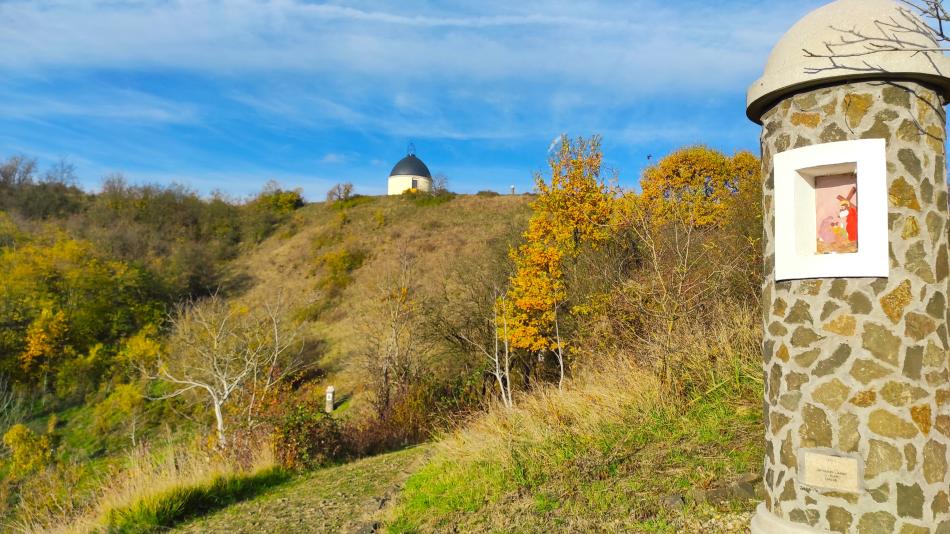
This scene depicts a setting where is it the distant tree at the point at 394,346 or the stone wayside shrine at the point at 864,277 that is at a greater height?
the stone wayside shrine at the point at 864,277

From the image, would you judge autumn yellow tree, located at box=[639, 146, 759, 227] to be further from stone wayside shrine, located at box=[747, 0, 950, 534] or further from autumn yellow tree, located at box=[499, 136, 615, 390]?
stone wayside shrine, located at box=[747, 0, 950, 534]

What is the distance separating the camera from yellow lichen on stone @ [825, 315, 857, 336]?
3768 millimetres

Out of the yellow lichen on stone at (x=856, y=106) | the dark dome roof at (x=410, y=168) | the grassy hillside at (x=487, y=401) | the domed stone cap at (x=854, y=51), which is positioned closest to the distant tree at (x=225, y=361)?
the grassy hillside at (x=487, y=401)

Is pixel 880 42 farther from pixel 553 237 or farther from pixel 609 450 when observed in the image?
pixel 553 237

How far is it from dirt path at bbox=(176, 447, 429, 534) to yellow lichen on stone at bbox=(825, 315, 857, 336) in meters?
4.19

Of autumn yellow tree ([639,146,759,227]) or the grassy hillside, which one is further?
autumn yellow tree ([639,146,759,227])

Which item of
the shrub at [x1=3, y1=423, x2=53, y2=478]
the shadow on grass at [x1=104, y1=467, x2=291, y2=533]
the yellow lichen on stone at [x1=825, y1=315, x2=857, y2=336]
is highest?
the yellow lichen on stone at [x1=825, y1=315, x2=857, y2=336]

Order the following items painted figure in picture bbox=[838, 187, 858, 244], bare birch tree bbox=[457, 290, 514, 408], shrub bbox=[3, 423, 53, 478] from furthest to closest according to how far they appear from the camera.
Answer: shrub bbox=[3, 423, 53, 478], bare birch tree bbox=[457, 290, 514, 408], painted figure in picture bbox=[838, 187, 858, 244]

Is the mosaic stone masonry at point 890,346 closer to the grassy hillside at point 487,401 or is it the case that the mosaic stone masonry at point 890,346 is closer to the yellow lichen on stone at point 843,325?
the yellow lichen on stone at point 843,325

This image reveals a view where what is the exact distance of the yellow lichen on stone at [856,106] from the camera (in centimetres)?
380

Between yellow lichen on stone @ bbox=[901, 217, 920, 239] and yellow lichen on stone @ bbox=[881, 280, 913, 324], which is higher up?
yellow lichen on stone @ bbox=[901, 217, 920, 239]

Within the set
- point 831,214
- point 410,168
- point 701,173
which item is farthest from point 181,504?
point 410,168

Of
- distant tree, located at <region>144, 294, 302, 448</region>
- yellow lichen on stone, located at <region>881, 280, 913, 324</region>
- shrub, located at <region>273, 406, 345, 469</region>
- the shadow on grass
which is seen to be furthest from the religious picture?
distant tree, located at <region>144, 294, 302, 448</region>

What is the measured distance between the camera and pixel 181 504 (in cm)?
783
